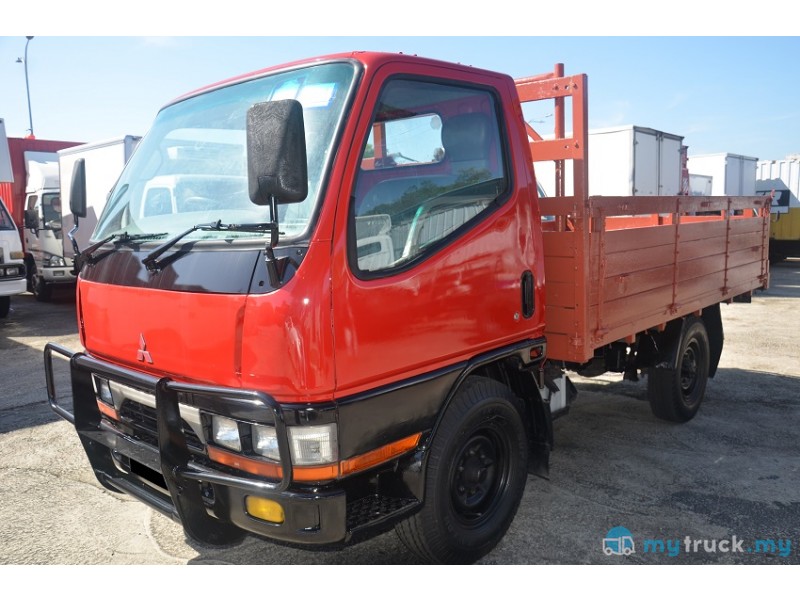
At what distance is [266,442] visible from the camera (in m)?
2.41

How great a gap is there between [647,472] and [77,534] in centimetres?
349

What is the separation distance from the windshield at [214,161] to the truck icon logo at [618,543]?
7.58 ft

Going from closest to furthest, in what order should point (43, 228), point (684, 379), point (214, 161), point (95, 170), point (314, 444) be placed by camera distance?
point (314, 444)
point (214, 161)
point (684, 379)
point (95, 170)
point (43, 228)

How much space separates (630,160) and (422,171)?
1123 cm

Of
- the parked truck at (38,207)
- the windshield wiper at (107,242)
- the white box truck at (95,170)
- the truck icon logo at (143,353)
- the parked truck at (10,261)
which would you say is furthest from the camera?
the parked truck at (38,207)

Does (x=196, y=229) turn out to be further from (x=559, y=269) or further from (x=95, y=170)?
(x=95, y=170)

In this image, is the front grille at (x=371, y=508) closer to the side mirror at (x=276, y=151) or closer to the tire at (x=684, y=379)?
the side mirror at (x=276, y=151)

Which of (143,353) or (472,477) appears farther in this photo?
(472,477)

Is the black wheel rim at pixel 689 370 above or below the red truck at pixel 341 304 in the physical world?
below

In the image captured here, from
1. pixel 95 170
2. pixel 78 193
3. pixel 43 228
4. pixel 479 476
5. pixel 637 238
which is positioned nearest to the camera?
pixel 479 476

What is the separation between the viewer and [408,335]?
2.66m

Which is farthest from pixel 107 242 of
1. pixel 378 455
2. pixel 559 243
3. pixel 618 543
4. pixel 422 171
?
pixel 618 543

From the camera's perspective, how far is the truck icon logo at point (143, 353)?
2759 mm

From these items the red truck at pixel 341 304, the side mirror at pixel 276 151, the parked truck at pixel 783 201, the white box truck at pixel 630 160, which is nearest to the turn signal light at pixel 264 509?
the red truck at pixel 341 304
